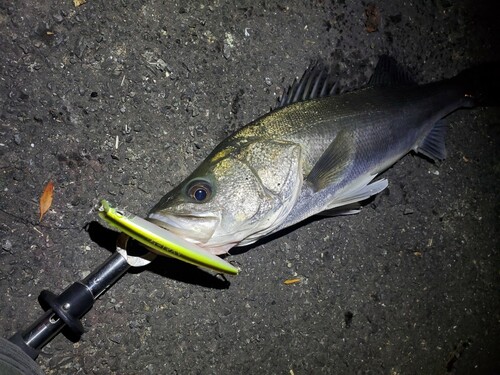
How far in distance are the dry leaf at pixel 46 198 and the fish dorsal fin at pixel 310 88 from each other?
1.39 m

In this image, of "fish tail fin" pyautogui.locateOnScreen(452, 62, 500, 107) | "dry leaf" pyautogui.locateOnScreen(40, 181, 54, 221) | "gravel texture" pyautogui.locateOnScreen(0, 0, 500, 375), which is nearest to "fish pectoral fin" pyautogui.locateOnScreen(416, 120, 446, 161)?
"gravel texture" pyautogui.locateOnScreen(0, 0, 500, 375)

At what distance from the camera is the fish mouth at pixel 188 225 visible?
6.10 ft

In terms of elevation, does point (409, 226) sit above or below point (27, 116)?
below

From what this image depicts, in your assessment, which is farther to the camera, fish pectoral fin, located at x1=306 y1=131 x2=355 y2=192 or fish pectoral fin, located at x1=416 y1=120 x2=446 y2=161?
fish pectoral fin, located at x1=416 y1=120 x2=446 y2=161

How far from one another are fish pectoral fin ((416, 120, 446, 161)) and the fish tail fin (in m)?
0.33

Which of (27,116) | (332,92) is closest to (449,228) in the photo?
(332,92)

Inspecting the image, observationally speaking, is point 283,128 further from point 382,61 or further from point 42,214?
point 42,214

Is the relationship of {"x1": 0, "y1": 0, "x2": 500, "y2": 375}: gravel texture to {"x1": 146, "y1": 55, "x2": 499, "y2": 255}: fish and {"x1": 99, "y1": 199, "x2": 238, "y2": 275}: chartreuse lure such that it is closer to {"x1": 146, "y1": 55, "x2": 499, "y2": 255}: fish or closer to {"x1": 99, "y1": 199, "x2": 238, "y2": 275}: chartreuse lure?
{"x1": 146, "y1": 55, "x2": 499, "y2": 255}: fish

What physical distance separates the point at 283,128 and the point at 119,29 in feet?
3.82

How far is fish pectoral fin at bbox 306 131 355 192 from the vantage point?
7.16ft

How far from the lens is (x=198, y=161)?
2.47 meters

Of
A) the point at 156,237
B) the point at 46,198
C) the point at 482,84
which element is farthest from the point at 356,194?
the point at 46,198

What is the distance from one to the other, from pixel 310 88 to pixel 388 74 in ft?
2.33

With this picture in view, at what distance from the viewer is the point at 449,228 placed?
329cm
